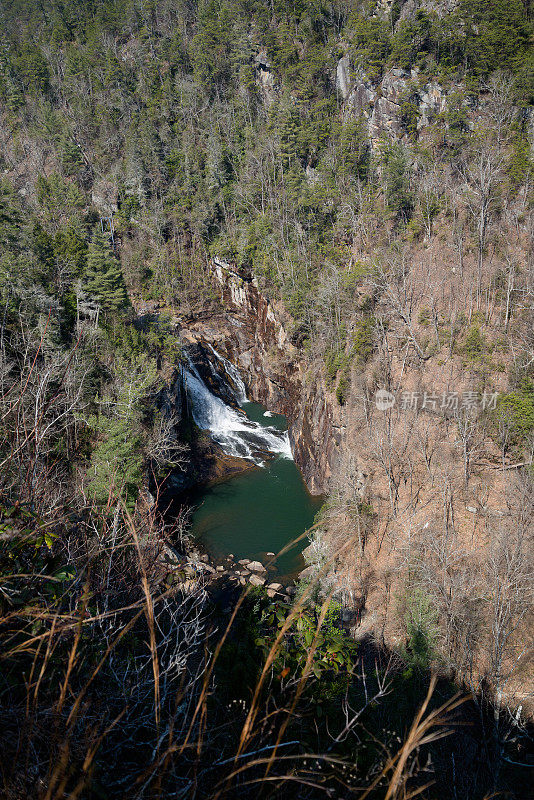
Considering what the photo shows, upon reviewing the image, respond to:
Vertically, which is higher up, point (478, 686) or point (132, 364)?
point (132, 364)

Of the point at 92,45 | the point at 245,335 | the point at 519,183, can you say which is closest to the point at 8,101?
the point at 92,45

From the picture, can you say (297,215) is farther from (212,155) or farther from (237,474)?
(237,474)

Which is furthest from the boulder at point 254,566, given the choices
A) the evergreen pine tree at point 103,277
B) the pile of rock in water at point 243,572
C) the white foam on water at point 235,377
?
the white foam on water at point 235,377

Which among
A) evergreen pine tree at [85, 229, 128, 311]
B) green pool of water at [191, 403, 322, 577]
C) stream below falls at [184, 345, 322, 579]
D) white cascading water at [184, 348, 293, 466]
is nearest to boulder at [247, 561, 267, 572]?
stream below falls at [184, 345, 322, 579]

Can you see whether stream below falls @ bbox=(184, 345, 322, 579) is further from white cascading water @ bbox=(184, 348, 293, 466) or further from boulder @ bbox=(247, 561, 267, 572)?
boulder @ bbox=(247, 561, 267, 572)

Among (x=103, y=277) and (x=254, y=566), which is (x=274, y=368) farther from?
(x=254, y=566)

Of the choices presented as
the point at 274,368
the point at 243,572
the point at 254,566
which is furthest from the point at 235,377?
the point at 243,572
